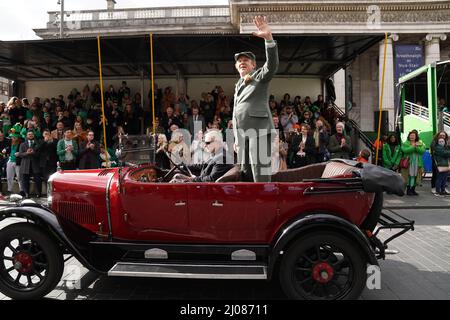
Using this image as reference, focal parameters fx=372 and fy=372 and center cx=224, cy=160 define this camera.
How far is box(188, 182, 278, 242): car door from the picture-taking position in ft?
10.9

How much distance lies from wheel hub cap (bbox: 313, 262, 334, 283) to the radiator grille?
2.13 m

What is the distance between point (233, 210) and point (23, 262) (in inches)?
80.4

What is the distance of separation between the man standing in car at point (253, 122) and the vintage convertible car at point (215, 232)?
39 cm

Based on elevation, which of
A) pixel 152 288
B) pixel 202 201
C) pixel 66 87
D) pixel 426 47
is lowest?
pixel 152 288

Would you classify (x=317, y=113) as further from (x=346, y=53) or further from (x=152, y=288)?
(x=152, y=288)

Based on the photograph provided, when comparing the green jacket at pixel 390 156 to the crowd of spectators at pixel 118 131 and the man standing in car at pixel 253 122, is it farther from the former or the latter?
the man standing in car at pixel 253 122

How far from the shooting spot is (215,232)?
3.42 m

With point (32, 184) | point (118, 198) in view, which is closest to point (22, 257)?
point (118, 198)

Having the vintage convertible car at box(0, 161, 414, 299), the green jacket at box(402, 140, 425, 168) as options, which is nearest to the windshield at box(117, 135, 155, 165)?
the vintage convertible car at box(0, 161, 414, 299)

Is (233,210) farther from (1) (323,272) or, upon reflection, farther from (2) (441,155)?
(2) (441,155)

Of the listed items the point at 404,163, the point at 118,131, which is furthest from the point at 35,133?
the point at 404,163

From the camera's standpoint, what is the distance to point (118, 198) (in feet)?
11.3

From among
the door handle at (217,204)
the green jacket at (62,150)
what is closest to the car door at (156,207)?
the door handle at (217,204)
